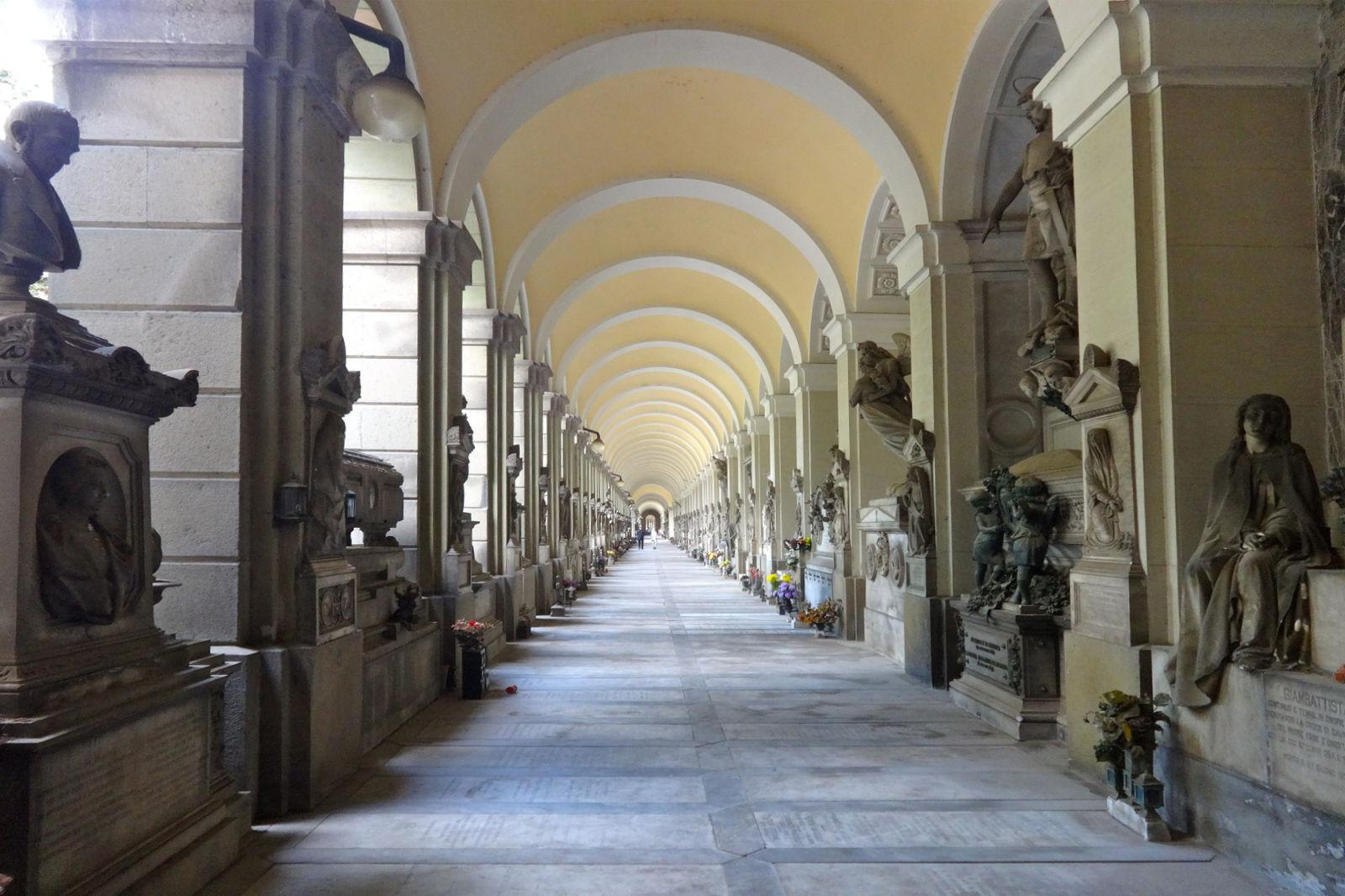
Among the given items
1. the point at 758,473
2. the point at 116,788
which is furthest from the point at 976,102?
the point at 758,473

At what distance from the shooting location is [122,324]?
5484mm

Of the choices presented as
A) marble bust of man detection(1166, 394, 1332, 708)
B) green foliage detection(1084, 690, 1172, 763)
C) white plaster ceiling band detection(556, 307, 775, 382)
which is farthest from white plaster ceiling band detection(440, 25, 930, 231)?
white plaster ceiling band detection(556, 307, 775, 382)

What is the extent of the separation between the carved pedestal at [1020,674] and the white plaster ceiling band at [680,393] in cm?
2322

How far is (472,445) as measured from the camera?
10562 mm

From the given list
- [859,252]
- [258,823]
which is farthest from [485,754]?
[859,252]

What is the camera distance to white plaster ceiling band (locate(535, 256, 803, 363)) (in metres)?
18.8

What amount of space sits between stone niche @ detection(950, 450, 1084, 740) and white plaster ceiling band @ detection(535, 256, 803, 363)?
10.1m

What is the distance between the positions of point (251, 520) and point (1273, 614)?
5.31 metres

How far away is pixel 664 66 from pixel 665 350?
2062 centimetres

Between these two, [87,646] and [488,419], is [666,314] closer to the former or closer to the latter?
[488,419]

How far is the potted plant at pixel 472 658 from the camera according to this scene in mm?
9305

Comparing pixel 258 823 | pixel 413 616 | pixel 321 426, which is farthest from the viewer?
pixel 413 616

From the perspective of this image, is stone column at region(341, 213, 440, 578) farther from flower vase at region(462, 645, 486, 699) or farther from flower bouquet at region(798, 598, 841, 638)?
flower bouquet at region(798, 598, 841, 638)

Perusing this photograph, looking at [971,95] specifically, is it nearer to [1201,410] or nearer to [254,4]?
[1201,410]
